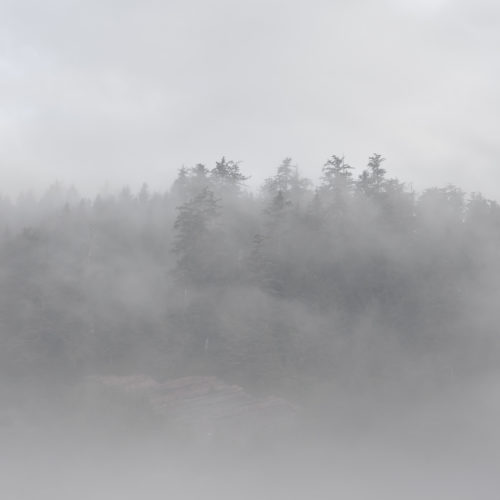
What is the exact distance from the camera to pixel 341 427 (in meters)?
29.9

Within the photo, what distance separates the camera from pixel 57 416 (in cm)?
2891

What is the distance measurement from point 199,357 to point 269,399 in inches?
185

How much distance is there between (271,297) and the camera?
1396 inches

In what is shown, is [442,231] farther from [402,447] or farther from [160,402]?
[160,402]

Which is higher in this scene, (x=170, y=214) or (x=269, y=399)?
(x=170, y=214)

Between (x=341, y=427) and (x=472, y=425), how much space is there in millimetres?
6433

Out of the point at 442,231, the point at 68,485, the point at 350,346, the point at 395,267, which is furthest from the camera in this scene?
the point at 442,231

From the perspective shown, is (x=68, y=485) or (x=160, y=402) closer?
(x=68, y=485)

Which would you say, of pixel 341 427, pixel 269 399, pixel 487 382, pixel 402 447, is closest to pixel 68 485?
pixel 269 399

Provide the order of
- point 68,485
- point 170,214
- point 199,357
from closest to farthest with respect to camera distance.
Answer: point 68,485 < point 199,357 < point 170,214

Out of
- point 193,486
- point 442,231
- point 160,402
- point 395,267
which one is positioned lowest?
point 193,486

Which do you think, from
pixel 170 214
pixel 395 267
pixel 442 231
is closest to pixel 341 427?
pixel 395 267

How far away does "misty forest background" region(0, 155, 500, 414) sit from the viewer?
33.0m

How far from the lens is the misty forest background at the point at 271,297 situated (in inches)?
1300
